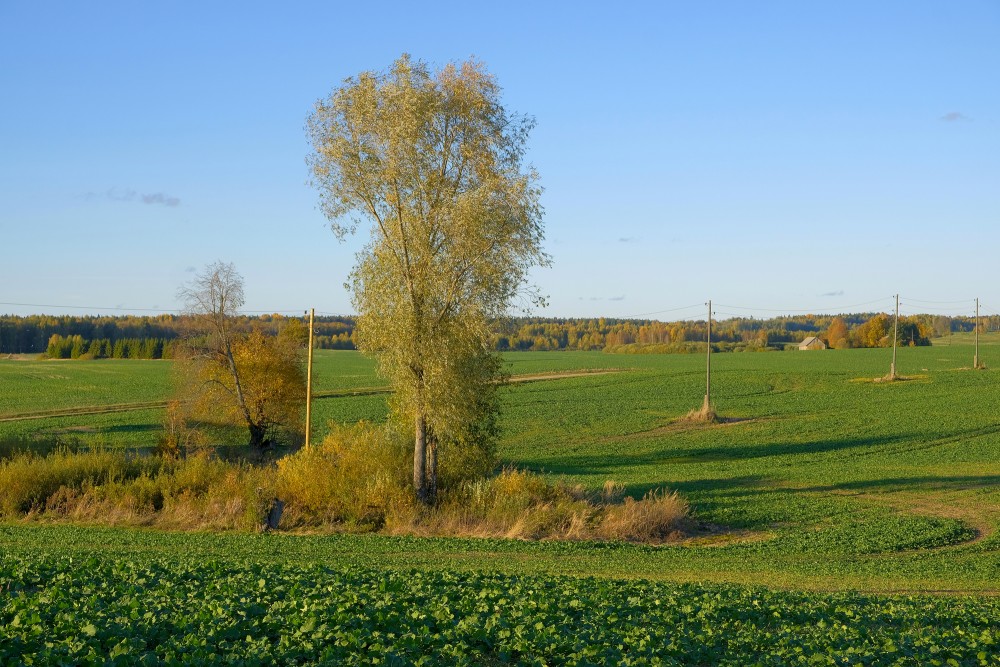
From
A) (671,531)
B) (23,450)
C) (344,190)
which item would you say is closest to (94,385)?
(23,450)

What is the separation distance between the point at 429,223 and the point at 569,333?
A: 152476mm

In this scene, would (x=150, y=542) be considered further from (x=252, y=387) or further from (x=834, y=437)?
(x=834, y=437)

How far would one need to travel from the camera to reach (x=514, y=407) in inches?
2368

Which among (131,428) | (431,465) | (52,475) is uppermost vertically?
(431,465)

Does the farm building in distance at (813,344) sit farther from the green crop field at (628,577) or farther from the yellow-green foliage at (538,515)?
the yellow-green foliage at (538,515)

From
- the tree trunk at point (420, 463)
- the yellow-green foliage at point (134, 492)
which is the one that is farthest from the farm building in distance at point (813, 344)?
the yellow-green foliage at point (134, 492)

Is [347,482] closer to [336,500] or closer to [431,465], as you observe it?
[336,500]

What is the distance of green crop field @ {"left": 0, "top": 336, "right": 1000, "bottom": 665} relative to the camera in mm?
9148

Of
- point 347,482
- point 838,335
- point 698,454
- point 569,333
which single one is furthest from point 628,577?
point 569,333

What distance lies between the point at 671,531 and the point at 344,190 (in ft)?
42.2

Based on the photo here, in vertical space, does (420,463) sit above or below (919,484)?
above

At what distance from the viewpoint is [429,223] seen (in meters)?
23.4

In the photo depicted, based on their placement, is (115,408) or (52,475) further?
(115,408)

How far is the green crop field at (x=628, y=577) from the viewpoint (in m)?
9.15
